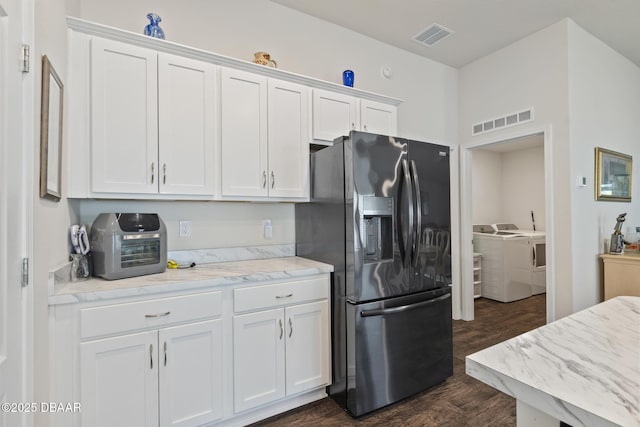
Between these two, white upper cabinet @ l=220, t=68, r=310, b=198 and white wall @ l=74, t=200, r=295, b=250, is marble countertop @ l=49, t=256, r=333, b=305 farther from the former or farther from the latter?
white upper cabinet @ l=220, t=68, r=310, b=198

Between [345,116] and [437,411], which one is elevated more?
[345,116]

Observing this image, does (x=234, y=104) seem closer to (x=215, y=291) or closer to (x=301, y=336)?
(x=215, y=291)

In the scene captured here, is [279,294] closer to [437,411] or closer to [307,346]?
[307,346]

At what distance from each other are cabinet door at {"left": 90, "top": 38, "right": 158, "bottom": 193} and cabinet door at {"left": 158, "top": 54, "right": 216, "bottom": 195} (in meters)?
0.05

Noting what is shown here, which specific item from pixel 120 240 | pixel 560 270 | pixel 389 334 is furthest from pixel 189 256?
pixel 560 270

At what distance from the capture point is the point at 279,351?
2.00 metres

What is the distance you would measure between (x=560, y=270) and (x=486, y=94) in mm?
2071

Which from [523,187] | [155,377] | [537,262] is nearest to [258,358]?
[155,377]

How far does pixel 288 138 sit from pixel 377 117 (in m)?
0.94

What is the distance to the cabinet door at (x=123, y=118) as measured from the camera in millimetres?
1768

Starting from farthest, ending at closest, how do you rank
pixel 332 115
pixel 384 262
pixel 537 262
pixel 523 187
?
pixel 523 187, pixel 537 262, pixel 332 115, pixel 384 262

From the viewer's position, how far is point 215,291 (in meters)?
1.81

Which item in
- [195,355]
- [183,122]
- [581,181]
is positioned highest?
[183,122]

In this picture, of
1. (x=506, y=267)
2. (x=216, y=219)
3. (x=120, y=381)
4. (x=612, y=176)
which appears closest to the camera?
(x=120, y=381)
